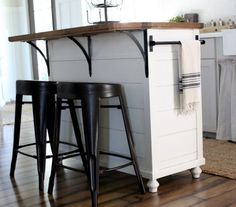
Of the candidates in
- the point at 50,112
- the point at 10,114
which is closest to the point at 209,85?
the point at 50,112

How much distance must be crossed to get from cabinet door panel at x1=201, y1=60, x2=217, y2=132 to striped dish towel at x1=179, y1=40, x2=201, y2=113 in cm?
134

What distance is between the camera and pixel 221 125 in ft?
12.9

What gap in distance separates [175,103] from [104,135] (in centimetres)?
58

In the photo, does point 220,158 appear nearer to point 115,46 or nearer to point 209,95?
point 209,95

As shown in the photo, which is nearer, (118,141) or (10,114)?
(118,141)

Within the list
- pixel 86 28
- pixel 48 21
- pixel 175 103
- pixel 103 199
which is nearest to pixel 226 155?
pixel 175 103

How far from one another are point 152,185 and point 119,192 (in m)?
0.22

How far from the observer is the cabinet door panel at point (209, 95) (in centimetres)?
399

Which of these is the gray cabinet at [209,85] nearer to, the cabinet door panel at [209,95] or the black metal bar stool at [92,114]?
the cabinet door panel at [209,95]

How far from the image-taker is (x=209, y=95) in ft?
13.3

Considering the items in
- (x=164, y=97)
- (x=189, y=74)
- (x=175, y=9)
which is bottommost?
(x=164, y=97)

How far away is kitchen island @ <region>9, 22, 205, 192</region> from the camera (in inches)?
99.7

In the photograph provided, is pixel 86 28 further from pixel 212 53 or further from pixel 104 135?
pixel 212 53

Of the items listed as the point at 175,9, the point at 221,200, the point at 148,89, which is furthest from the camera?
the point at 175,9
